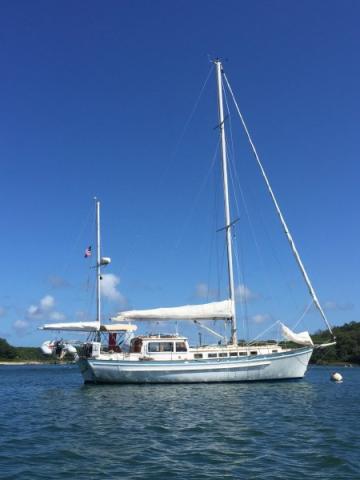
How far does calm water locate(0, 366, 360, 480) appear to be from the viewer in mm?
16688

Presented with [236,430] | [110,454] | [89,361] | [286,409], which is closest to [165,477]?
[110,454]

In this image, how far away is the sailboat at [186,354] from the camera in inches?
1825

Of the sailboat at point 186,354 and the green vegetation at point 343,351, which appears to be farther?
the green vegetation at point 343,351

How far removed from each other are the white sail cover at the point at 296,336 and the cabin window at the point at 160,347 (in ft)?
32.7

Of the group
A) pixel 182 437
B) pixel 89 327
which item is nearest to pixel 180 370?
pixel 89 327

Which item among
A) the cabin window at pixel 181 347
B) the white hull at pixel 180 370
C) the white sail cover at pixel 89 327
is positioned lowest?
the white hull at pixel 180 370

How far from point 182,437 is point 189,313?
86.7ft

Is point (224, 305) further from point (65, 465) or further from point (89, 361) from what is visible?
point (65, 465)

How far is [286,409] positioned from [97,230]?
33180 millimetres

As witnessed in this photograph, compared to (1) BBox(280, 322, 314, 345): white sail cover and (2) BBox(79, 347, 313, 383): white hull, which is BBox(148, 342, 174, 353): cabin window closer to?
(2) BBox(79, 347, 313, 383): white hull

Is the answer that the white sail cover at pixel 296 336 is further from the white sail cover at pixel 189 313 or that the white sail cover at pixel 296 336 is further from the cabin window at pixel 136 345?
the cabin window at pixel 136 345

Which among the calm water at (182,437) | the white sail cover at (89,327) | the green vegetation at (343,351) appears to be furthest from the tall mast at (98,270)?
the green vegetation at (343,351)

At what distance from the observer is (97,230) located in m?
58.3

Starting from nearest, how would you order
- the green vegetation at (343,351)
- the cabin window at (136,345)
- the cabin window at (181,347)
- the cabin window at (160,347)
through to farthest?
1. the cabin window at (160,347)
2. the cabin window at (181,347)
3. the cabin window at (136,345)
4. the green vegetation at (343,351)
